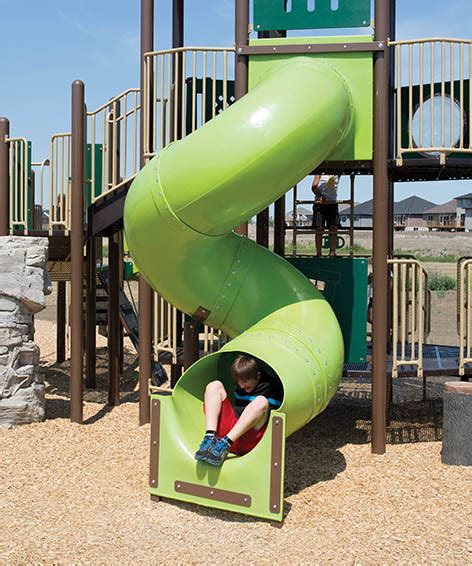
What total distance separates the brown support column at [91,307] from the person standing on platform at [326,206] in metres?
3.00

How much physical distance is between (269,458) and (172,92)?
14.8 ft

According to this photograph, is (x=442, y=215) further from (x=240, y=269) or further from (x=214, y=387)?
(x=214, y=387)

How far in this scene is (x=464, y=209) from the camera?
268 feet

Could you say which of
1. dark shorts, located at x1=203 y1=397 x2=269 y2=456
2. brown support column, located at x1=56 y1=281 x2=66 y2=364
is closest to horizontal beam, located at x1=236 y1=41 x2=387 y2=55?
dark shorts, located at x1=203 y1=397 x2=269 y2=456

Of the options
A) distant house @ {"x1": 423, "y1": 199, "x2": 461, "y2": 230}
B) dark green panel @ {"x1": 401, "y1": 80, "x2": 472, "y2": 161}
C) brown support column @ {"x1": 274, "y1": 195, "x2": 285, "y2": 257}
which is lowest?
brown support column @ {"x1": 274, "y1": 195, "x2": 285, "y2": 257}

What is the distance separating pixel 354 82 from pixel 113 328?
431 cm

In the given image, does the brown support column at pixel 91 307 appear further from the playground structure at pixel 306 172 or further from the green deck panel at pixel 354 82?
the green deck panel at pixel 354 82

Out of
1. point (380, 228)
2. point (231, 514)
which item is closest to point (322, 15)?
point (380, 228)

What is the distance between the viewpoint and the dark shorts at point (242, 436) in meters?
5.50

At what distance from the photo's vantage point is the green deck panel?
22.6ft

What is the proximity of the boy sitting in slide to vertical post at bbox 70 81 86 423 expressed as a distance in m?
2.72

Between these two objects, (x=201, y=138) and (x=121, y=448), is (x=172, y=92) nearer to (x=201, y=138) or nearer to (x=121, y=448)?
(x=201, y=138)

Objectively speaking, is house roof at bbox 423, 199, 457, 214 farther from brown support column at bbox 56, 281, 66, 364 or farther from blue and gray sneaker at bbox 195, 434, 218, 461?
blue and gray sneaker at bbox 195, 434, 218, 461

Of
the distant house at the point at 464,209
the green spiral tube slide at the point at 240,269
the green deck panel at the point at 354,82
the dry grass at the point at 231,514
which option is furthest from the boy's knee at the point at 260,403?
the distant house at the point at 464,209
